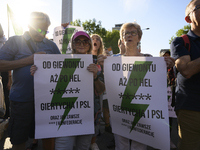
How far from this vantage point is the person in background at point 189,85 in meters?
1.56

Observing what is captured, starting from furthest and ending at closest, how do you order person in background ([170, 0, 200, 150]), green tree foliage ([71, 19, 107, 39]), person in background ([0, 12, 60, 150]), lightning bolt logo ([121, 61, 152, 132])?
green tree foliage ([71, 19, 107, 39]) → person in background ([0, 12, 60, 150]) → lightning bolt logo ([121, 61, 152, 132]) → person in background ([170, 0, 200, 150])

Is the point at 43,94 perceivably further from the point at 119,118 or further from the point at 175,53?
the point at 175,53

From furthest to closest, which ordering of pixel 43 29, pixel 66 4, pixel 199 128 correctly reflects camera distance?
pixel 66 4 < pixel 43 29 < pixel 199 128

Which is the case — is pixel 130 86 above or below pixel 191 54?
below

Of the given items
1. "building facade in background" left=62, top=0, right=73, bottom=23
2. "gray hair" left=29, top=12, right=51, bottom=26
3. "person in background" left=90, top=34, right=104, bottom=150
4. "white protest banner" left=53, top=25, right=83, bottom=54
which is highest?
"building facade in background" left=62, top=0, right=73, bottom=23

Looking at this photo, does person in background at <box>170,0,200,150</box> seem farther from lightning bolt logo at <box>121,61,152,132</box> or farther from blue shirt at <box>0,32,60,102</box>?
blue shirt at <box>0,32,60,102</box>

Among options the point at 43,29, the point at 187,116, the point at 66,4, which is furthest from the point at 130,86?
the point at 66,4

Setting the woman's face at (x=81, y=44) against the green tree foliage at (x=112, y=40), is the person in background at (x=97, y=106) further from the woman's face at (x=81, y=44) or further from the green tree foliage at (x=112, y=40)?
the green tree foliage at (x=112, y=40)

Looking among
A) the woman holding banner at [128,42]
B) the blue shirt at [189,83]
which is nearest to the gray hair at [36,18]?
the woman holding banner at [128,42]

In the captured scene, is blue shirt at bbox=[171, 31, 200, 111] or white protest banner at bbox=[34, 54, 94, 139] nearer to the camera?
blue shirt at bbox=[171, 31, 200, 111]

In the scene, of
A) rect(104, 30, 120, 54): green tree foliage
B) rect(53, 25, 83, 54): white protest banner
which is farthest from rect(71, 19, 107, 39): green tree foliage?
rect(53, 25, 83, 54): white protest banner

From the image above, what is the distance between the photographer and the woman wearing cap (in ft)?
5.66

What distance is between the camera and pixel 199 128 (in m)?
1.58

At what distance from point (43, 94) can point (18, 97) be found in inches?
13.7
